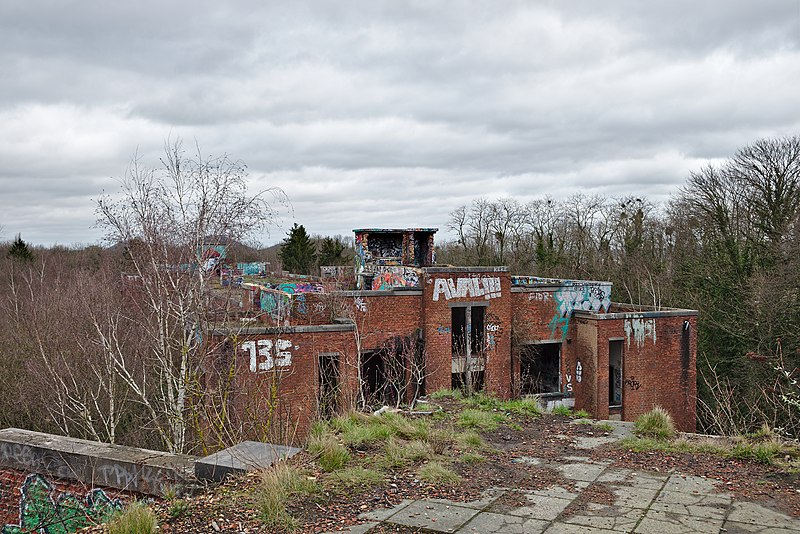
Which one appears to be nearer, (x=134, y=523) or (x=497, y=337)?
(x=134, y=523)

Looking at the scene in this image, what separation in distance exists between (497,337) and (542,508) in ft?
47.4

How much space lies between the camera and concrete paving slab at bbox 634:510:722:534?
4840mm

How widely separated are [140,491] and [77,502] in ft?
3.99

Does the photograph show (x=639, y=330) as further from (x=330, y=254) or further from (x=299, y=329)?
(x=330, y=254)

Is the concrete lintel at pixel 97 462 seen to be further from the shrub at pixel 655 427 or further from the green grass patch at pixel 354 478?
the shrub at pixel 655 427

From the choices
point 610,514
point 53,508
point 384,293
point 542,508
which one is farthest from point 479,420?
point 384,293

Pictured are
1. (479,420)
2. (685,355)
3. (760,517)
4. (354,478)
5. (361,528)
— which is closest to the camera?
(361,528)

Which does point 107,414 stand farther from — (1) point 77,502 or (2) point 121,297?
(1) point 77,502

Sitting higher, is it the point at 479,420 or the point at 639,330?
the point at 639,330

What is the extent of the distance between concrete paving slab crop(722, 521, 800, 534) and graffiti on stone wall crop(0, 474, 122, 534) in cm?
583

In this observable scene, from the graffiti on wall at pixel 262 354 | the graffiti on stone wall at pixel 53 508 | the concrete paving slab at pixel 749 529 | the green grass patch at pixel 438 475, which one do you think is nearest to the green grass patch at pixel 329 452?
the green grass patch at pixel 438 475

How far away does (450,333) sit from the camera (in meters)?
19.2

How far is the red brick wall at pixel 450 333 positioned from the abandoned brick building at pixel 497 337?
30 millimetres

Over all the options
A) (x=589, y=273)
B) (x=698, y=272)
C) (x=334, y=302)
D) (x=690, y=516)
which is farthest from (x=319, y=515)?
(x=589, y=273)
